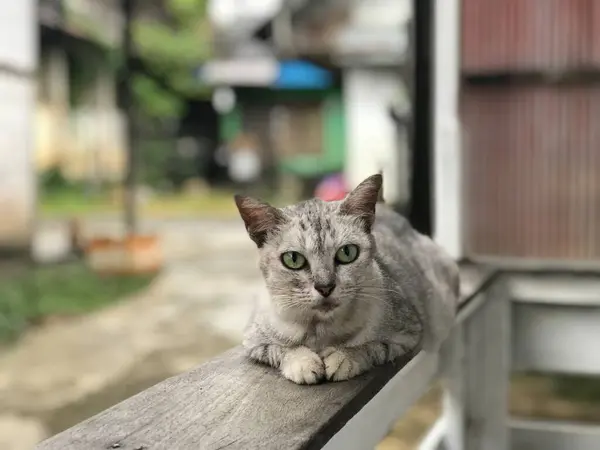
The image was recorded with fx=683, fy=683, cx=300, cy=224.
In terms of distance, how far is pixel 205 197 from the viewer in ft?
5.22

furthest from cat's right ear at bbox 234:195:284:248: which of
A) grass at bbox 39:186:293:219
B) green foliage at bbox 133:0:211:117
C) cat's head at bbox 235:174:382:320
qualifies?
green foliage at bbox 133:0:211:117

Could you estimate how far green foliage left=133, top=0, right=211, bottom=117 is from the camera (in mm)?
1788

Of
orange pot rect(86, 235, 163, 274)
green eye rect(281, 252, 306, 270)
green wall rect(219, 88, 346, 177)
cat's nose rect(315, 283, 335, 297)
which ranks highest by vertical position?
green wall rect(219, 88, 346, 177)

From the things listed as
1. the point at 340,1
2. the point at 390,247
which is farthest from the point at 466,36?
the point at 390,247

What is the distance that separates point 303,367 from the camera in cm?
70

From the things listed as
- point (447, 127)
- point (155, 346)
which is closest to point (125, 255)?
point (155, 346)

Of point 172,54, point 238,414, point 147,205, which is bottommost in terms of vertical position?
point 238,414

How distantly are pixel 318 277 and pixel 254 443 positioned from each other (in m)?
0.20

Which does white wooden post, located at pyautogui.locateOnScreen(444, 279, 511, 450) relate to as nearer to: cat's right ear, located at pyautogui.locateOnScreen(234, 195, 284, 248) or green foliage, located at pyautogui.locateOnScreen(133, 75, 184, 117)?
cat's right ear, located at pyautogui.locateOnScreen(234, 195, 284, 248)

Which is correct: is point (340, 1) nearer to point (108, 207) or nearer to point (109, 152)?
point (109, 152)

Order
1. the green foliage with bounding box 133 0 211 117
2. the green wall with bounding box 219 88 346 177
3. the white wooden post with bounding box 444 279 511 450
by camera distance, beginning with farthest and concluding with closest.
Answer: the green foliage with bounding box 133 0 211 117, the green wall with bounding box 219 88 346 177, the white wooden post with bounding box 444 279 511 450

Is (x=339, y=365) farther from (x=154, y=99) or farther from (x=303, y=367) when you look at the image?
(x=154, y=99)

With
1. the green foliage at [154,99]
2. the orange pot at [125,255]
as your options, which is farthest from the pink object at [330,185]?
the orange pot at [125,255]

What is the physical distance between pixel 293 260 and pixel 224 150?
3.29ft
